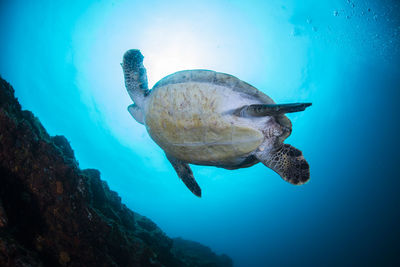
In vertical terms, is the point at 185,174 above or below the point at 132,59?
below

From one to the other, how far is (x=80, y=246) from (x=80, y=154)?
1544 inches

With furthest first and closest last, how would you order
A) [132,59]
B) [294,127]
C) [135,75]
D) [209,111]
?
[294,127], [135,75], [132,59], [209,111]

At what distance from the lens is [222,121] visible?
2.67m

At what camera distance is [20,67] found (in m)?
21.8

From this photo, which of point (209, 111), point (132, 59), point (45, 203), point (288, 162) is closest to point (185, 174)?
point (209, 111)

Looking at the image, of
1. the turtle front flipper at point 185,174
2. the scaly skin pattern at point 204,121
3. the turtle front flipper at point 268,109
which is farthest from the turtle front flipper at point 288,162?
the turtle front flipper at point 185,174

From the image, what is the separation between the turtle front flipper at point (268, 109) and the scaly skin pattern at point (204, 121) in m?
0.10

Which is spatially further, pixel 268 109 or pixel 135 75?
pixel 135 75

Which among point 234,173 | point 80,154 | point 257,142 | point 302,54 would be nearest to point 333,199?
point 234,173

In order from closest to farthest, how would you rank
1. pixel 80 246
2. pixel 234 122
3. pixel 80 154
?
pixel 234 122 → pixel 80 246 → pixel 80 154

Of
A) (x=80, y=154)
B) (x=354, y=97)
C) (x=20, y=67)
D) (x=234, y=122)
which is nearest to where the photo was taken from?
(x=234, y=122)

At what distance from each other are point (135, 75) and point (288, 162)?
3563 mm

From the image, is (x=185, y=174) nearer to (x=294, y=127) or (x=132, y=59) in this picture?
(x=132, y=59)

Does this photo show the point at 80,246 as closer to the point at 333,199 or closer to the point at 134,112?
the point at 134,112
